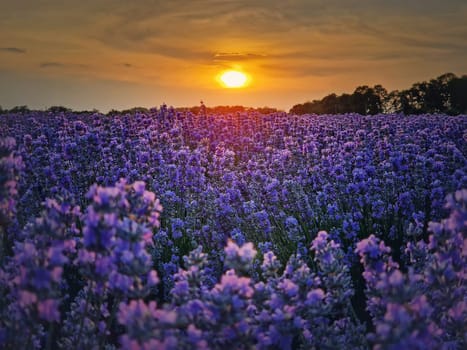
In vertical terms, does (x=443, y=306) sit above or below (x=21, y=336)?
above

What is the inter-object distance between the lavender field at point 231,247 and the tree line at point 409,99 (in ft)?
54.6

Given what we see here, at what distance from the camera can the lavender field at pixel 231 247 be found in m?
1.70

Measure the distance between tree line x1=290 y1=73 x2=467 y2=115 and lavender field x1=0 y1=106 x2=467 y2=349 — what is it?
54.6ft

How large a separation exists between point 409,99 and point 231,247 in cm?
2412

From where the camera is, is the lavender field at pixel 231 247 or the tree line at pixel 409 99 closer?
the lavender field at pixel 231 247

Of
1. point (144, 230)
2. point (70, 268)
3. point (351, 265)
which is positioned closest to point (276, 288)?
point (144, 230)

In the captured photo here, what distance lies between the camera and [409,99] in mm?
24312

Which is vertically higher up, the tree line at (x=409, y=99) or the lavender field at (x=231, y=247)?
the tree line at (x=409, y=99)

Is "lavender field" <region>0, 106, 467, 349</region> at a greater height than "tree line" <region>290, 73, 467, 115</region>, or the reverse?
"tree line" <region>290, 73, 467, 115</region>

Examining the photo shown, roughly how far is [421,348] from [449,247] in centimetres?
66

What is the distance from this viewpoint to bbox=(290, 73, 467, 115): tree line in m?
24.2

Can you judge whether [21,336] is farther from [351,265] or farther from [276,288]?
[351,265]

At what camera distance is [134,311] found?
5.07 ft

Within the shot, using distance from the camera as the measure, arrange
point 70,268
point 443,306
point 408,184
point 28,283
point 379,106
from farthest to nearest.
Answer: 1. point 379,106
2. point 408,184
3. point 70,268
4. point 443,306
5. point 28,283
